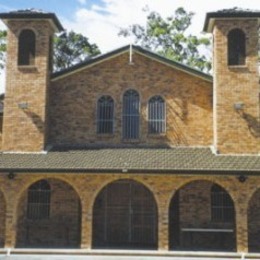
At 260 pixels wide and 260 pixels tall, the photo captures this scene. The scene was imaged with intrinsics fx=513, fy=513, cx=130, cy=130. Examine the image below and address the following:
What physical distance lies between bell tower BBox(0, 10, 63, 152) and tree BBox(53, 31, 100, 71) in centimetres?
2131

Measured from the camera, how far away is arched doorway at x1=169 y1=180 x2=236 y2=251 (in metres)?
17.8

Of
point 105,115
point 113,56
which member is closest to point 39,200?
point 105,115

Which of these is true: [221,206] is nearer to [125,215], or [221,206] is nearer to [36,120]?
[125,215]

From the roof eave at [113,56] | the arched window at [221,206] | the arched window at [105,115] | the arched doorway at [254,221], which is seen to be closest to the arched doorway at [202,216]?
the arched window at [221,206]

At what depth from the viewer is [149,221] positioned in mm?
18656

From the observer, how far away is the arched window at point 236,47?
18641mm

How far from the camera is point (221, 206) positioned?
59.6ft

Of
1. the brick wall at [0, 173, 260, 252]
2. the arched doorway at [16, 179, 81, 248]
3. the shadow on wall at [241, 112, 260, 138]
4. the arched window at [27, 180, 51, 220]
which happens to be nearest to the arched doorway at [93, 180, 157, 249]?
the arched doorway at [16, 179, 81, 248]

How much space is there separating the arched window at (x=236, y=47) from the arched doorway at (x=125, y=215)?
225 inches

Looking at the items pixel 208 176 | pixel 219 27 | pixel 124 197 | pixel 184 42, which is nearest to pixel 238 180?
pixel 208 176

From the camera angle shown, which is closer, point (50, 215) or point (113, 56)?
point (50, 215)

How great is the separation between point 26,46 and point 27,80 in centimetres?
135

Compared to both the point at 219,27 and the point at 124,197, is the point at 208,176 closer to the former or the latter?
the point at 124,197

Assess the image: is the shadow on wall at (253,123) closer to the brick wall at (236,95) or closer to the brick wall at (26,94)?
the brick wall at (236,95)
